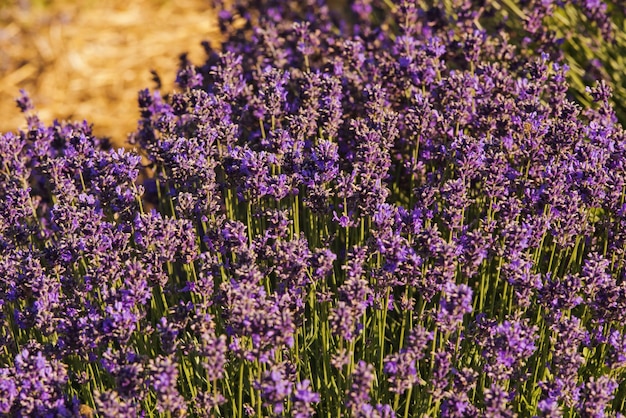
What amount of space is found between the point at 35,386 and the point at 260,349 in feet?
2.51

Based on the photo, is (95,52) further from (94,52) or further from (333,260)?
(333,260)

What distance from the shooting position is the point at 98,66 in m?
8.29

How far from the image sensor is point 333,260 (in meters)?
3.25

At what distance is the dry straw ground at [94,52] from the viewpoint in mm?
7660

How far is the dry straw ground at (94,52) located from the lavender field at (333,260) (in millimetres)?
3341

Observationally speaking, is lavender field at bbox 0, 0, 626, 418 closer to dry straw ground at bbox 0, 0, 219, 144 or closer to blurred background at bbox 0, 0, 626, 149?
blurred background at bbox 0, 0, 626, 149

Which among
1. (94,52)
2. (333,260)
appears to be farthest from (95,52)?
(333,260)

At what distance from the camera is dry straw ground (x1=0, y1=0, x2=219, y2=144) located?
7.66 meters

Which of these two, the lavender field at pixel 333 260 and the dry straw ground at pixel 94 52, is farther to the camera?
the dry straw ground at pixel 94 52

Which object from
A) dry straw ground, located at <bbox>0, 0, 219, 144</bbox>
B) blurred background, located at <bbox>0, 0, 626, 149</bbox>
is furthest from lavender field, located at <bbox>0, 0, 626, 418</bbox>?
dry straw ground, located at <bbox>0, 0, 219, 144</bbox>

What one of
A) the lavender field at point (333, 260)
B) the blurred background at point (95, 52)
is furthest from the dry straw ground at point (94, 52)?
the lavender field at point (333, 260)

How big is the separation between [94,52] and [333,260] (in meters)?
6.09

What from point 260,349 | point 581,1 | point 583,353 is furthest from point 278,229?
point 581,1

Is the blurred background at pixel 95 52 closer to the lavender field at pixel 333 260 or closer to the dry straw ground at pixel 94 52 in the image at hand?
the dry straw ground at pixel 94 52
